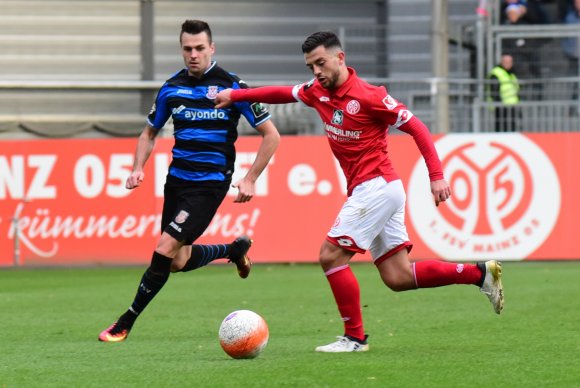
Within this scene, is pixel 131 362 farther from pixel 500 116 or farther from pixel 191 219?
pixel 500 116

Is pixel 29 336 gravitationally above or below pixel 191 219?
below

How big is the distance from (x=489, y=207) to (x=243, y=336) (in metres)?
10.6

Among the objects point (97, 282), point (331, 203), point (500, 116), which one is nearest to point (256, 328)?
point (97, 282)

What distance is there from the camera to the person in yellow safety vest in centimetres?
1934

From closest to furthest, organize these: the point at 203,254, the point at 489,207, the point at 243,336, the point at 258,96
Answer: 1. the point at 243,336
2. the point at 258,96
3. the point at 203,254
4. the point at 489,207

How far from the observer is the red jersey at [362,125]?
8.29 meters

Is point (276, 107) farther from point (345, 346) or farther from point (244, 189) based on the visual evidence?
point (345, 346)

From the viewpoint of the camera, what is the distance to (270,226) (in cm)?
1836

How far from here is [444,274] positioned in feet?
28.1

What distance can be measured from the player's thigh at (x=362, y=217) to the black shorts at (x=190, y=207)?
145cm

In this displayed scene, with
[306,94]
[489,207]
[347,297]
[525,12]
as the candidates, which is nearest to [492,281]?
[347,297]

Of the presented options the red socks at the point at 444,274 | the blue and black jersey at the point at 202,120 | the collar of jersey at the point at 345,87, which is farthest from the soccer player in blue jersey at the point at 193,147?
the red socks at the point at 444,274

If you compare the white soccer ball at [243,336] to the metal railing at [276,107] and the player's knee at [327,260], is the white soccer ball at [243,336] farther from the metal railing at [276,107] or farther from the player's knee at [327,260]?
the metal railing at [276,107]

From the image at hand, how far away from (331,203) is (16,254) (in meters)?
→ 4.38
